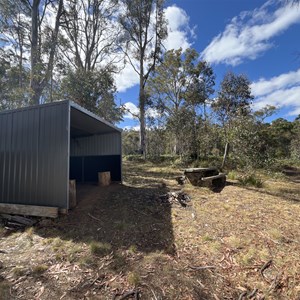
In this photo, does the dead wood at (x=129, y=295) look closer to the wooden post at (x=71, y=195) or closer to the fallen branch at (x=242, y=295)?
the fallen branch at (x=242, y=295)

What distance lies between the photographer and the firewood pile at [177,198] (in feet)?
17.0

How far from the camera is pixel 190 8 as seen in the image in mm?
10258

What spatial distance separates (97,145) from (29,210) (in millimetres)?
4031

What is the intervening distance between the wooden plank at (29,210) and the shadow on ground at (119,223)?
0.82 ft

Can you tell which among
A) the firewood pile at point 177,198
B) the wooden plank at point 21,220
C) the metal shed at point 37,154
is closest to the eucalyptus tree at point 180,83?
the firewood pile at point 177,198

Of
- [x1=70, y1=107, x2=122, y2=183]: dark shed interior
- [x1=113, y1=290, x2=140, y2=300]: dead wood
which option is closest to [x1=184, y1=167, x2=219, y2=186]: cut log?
[x1=70, y1=107, x2=122, y2=183]: dark shed interior

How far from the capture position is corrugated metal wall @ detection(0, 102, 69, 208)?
4.24 metres

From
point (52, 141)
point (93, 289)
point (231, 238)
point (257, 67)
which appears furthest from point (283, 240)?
point (257, 67)

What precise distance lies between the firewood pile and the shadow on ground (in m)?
0.20

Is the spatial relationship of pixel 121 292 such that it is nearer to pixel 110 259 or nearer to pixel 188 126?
pixel 110 259

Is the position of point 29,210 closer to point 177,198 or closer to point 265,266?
point 177,198

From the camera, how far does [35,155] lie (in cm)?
447

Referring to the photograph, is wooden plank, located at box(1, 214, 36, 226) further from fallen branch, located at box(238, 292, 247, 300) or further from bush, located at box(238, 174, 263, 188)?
bush, located at box(238, 174, 263, 188)

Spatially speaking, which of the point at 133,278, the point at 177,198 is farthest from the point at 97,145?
the point at 133,278
